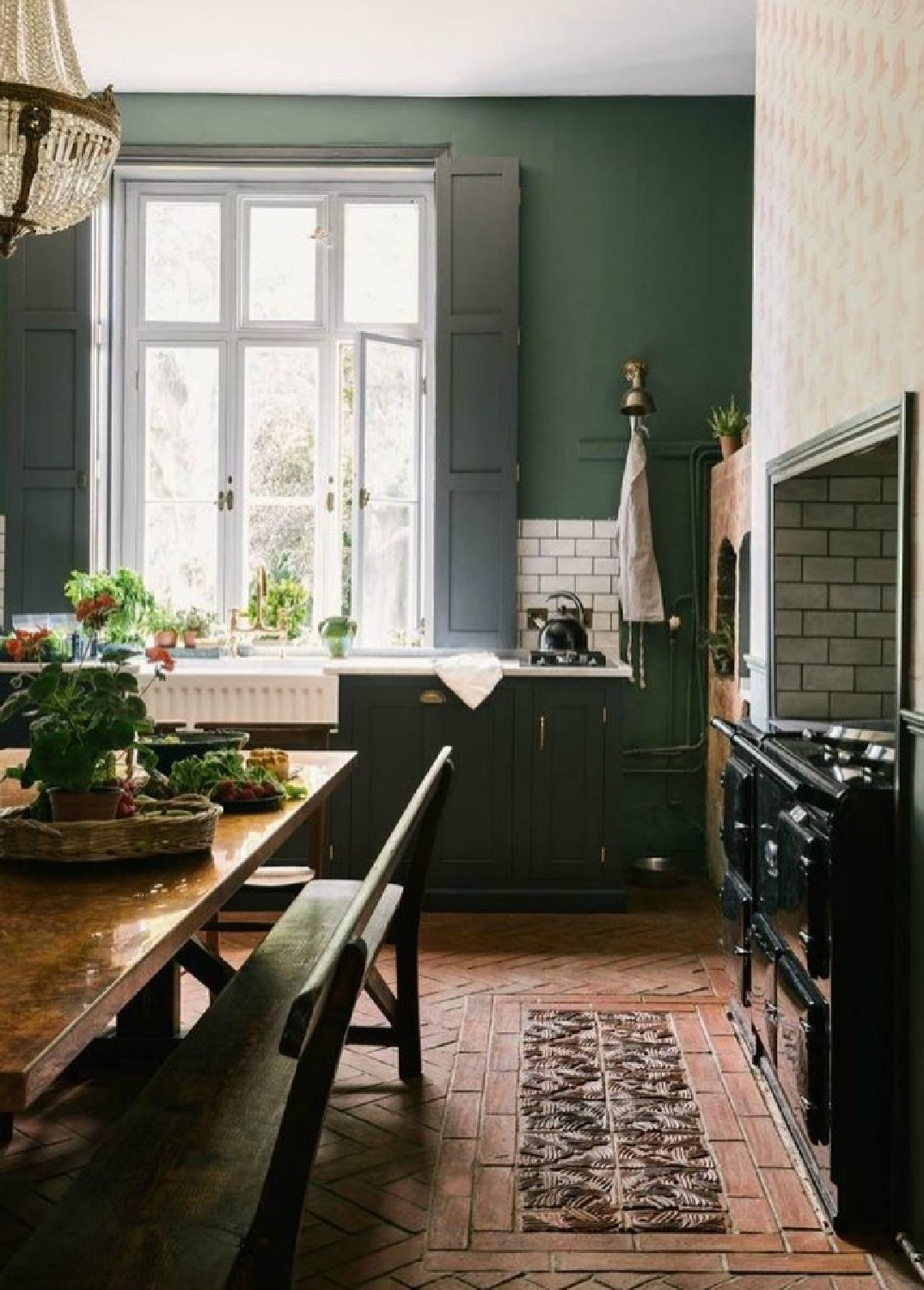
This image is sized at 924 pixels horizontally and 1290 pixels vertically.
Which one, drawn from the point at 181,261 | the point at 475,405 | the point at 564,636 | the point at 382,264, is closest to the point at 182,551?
the point at 181,261

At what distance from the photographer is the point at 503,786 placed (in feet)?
21.7

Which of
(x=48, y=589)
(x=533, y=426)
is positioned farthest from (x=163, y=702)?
(x=533, y=426)

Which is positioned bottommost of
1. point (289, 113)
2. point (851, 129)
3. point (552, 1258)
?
point (552, 1258)

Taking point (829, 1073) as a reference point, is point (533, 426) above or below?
above

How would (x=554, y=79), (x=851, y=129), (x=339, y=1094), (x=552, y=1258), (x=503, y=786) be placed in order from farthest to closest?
(x=554, y=79) < (x=503, y=786) < (x=339, y=1094) < (x=851, y=129) < (x=552, y=1258)

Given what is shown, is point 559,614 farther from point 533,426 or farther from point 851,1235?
point 851,1235

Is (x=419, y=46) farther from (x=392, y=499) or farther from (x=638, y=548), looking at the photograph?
(x=638, y=548)

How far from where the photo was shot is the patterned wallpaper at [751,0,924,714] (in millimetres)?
3287

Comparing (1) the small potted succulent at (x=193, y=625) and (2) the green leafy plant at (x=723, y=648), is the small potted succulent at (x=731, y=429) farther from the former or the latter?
(1) the small potted succulent at (x=193, y=625)

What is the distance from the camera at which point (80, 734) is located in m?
2.92

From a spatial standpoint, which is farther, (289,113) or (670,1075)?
(289,113)

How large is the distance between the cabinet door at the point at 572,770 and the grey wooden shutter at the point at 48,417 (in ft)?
8.48

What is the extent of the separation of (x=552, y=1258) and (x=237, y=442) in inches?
210

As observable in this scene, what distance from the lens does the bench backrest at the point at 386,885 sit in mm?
1673
